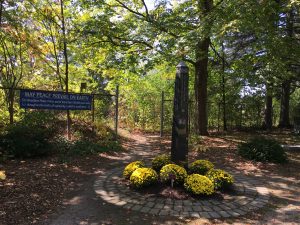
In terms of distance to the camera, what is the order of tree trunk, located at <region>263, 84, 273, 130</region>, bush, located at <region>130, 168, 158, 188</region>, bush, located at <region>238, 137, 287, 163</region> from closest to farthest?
1. bush, located at <region>130, 168, 158, 188</region>
2. bush, located at <region>238, 137, 287, 163</region>
3. tree trunk, located at <region>263, 84, 273, 130</region>

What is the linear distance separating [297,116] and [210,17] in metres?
10.5

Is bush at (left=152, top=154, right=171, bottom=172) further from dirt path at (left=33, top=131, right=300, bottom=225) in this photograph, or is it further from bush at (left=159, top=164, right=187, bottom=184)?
dirt path at (left=33, top=131, right=300, bottom=225)

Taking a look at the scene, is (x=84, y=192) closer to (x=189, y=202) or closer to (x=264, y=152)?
(x=189, y=202)

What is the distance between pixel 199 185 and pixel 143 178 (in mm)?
1012

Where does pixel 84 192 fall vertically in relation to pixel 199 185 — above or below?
below

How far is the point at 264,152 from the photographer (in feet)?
24.6

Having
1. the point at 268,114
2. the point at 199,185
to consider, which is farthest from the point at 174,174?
the point at 268,114

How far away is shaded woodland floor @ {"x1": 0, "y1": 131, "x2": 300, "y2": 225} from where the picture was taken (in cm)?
388

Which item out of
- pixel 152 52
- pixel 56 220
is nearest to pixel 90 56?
pixel 152 52

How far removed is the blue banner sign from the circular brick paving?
3552 mm

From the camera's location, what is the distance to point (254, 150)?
25.1 feet

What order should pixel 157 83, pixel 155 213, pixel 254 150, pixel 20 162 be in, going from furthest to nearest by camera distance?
pixel 157 83 → pixel 254 150 → pixel 20 162 → pixel 155 213

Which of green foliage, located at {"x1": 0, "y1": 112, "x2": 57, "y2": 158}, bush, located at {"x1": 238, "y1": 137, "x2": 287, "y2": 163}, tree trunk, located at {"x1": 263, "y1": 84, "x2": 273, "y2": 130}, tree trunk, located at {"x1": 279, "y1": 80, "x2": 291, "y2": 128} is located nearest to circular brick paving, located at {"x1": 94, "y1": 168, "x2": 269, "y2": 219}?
bush, located at {"x1": 238, "y1": 137, "x2": 287, "y2": 163}

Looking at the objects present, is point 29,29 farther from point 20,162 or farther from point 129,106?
point 129,106
